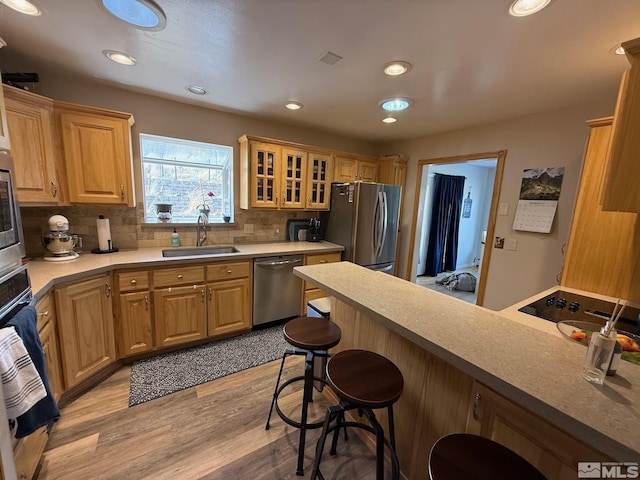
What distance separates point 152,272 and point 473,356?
2419 mm

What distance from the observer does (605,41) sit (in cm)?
149

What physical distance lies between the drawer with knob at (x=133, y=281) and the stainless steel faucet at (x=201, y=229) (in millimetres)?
812

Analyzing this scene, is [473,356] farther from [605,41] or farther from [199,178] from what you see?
[199,178]

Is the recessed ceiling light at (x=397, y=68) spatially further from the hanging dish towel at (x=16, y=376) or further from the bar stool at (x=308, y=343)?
the hanging dish towel at (x=16, y=376)

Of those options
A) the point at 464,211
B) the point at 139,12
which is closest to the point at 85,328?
the point at 139,12

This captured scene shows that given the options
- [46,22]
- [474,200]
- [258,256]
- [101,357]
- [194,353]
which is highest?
[46,22]

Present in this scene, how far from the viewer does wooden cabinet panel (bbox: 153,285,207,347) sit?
2.39 metres

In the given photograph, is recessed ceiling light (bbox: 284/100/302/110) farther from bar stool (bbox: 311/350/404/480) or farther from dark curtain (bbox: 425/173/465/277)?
dark curtain (bbox: 425/173/465/277)

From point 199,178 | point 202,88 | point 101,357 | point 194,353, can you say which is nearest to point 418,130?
point 202,88

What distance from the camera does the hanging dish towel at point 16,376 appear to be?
98 cm

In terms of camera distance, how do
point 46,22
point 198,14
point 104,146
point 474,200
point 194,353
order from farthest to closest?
point 474,200, point 194,353, point 104,146, point 46,22, point 198,14

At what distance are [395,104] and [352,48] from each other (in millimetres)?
1020

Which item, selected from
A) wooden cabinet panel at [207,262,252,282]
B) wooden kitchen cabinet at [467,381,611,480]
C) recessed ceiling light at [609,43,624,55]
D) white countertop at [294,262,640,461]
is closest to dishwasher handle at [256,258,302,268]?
wooden cabinet panel at [207,262,252,282]

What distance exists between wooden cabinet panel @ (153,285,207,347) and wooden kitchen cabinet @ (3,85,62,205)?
1090 mm
